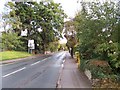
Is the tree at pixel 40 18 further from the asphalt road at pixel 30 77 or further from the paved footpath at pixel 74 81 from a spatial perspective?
the paved footpath at pixel 74 81

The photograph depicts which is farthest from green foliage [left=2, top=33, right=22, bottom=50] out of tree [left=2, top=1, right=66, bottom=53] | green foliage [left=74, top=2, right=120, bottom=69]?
green foliage [left=74, top=2, right=120, bottom=69]

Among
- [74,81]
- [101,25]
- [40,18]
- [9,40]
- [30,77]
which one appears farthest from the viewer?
[40,18]

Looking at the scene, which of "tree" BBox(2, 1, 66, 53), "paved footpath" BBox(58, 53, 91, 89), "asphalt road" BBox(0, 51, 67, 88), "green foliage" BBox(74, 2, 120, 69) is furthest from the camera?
"tree" BBox(2, 1, 66, 53)

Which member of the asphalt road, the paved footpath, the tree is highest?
the tree

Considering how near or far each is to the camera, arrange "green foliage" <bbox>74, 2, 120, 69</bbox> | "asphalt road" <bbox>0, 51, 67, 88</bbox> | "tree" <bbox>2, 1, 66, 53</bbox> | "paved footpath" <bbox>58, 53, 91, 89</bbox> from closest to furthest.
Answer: "paved footpath" <bbox>58, 53, 91, 89</bbox>
"asphalt road" <bbox>0, 51, 67, 88</bbox>
"green foliage" <bbox>74, 2, 120, 69</bbox>
"tree" <bbox>2, 1, 66, 53</bbox>

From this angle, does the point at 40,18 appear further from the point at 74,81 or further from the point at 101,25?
the point at 74,81

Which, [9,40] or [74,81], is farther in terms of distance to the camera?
[9,40]

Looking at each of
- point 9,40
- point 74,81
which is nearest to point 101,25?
point 74,81

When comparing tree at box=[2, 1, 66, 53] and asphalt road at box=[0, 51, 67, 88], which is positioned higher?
tree at box=[2, 1, 66, 53]

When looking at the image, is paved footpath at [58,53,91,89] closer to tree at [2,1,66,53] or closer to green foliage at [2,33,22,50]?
green foliage at [2,33,22,50]

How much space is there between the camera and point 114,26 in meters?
17.7

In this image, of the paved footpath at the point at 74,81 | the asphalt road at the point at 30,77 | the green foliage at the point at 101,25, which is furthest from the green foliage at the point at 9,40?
the green foliage at the point at 101,25

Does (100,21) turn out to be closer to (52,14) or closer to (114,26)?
(114,26)

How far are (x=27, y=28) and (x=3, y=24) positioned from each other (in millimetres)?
13434
